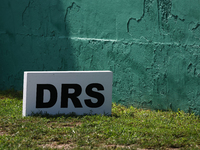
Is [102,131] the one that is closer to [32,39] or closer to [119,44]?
[119,44]

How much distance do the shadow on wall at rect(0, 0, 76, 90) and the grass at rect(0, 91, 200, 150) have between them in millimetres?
2084

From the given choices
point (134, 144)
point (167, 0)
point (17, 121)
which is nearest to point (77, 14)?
point (167, 0)

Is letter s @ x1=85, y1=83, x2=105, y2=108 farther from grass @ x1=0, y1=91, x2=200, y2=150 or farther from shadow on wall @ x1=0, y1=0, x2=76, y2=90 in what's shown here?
shadow on wall @ x1=0, y1=0, x2=76, y2=90

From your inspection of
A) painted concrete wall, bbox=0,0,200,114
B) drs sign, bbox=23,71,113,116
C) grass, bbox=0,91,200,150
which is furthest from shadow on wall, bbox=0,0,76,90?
grass, bbox=0,91,200,150

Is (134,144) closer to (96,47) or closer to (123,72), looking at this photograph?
(123,72)

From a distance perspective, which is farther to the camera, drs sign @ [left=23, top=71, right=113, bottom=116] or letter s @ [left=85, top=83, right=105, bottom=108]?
letter s @ [left=85, top=83, right=105, bottom=108]

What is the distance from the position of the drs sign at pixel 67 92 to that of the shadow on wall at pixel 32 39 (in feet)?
5.58

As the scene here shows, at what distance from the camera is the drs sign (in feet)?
19.8

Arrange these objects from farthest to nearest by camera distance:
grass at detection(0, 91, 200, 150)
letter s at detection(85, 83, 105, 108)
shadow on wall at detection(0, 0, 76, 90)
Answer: shadow on wall at detection(0, 0, 76, 90)
letter s at detection(85, 83, 105, 108)
grass at detection(0, 91, 200, 150)

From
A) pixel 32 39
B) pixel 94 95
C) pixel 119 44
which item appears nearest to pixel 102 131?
pixel 94 95

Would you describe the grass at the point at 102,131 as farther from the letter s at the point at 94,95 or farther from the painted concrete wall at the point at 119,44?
the painted concrete wall at the point at 119,44

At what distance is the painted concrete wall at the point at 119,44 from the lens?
6238 mm

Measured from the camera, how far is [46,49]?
27.6 ft

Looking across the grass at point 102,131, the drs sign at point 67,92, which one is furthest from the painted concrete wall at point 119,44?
the drs sign at point 67,92
